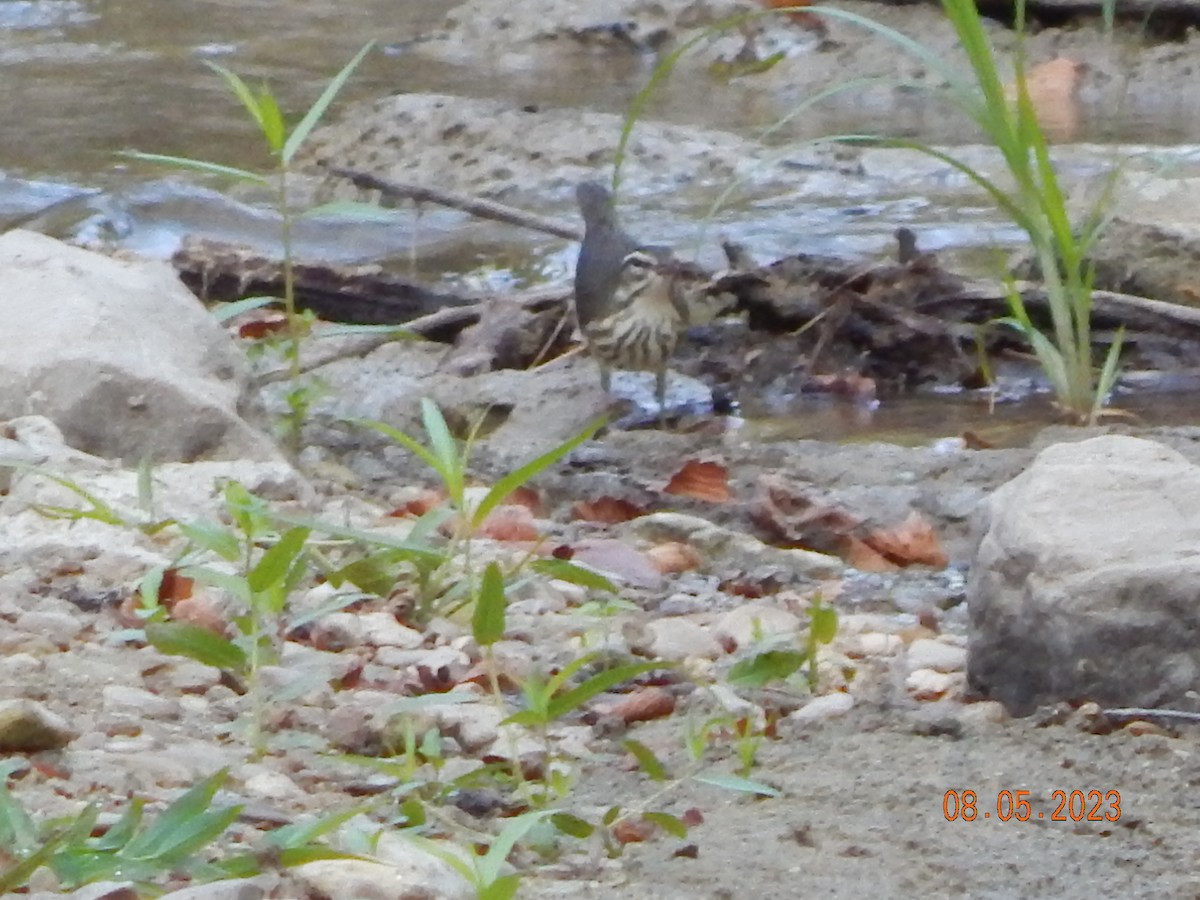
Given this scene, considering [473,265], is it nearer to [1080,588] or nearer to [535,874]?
[1080,588]

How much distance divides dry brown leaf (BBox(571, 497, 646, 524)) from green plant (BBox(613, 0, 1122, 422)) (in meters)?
0.82

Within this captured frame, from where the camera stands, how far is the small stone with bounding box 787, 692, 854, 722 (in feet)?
9.26

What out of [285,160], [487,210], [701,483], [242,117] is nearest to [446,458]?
[285,160]

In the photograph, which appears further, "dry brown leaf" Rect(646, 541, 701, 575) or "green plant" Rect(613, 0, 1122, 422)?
"green plant" Rect(613, 0, 1122, 422)

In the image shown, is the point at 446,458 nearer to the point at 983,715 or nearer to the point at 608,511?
the point at 983,715

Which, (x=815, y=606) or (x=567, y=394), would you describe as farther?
(x=567, y=394)

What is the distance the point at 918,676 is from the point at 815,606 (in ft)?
1.20

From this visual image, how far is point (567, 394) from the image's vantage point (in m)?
5.87

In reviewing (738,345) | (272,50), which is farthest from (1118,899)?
(272,50)

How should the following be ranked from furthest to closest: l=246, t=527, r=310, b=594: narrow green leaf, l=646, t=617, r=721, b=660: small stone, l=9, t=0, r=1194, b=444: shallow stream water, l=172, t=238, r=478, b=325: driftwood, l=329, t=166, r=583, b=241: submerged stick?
1. l=9, t=0, r=1194, b=444: shallow stream water
2. l=329, t=166, r=583, b=241: submerged stick
3. l=172, t=238, r=478, b=325: driftwood
4. l=646, t=617, r=721, b=660: small stone
5. l=246, t=527, r=310, b=594: narrow green leaf

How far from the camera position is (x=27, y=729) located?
90.0 inches

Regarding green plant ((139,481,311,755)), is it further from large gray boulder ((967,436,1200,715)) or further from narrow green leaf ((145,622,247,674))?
large gray boulder ((967,436,1200,715))

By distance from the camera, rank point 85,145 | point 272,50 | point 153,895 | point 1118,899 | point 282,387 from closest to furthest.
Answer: point 153,895
point 1118,899
point 282,387
point 85,145
point 272,50

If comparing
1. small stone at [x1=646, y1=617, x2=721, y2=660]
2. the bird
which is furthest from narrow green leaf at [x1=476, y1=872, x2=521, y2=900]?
the bird
